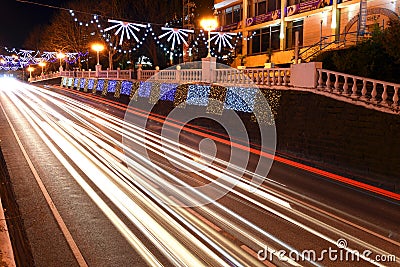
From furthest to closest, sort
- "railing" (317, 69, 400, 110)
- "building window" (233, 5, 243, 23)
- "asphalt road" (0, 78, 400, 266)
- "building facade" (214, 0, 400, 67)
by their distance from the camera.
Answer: "building window" (233, 5, 243, 23), "building facade" (214, 0, 400, 67), "railing" (317, 69, 400, 110), "asphalt road" (0, 78, 400, 266)

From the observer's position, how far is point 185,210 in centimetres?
861

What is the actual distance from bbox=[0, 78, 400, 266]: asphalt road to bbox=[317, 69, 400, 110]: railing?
2873 mm

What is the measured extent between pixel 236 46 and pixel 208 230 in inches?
1395

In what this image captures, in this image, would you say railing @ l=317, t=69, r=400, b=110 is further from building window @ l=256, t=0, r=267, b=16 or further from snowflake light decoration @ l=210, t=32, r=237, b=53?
building window @ l=256, t=0, r=267, b=16

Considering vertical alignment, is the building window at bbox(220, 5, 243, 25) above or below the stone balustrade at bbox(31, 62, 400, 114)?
above

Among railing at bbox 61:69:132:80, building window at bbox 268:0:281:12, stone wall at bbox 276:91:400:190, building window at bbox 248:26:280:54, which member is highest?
building window at bbox 268:0:281:12

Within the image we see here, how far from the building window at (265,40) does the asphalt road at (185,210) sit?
23638mm

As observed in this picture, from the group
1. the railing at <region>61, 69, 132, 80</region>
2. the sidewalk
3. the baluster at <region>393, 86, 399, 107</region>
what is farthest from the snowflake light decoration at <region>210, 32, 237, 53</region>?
the sidewalk

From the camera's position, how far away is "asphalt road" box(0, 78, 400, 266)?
21.5 ft

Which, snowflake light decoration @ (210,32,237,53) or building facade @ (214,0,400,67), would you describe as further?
snowflake light decoration @ (210,32,237,53)

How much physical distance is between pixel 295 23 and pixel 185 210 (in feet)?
98.4

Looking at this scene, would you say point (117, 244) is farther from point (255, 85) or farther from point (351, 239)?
point (255, 85)

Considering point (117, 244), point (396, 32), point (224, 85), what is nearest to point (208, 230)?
point (117, 244)

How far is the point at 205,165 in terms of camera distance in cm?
1331
